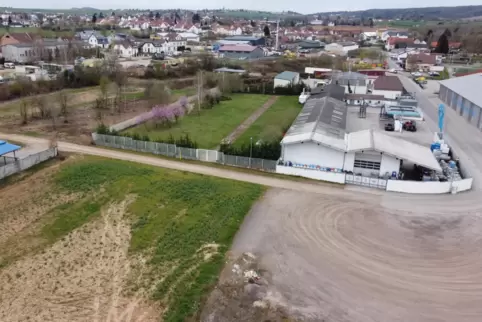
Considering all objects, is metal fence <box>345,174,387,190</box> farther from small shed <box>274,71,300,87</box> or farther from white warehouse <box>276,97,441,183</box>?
small shed <box>274,71,300,87</box>

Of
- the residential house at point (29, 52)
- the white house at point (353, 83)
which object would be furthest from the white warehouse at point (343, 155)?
the residential house at point (29, 52)

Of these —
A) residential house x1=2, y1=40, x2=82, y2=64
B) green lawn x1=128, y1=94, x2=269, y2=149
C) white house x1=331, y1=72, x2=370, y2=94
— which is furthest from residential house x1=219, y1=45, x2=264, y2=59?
green lawn x1=128, y1=94, x2=269, y2=149

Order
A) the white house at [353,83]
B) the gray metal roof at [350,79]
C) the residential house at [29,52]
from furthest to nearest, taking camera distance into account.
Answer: the residential house at [29,52], the gray metal roof at [350,79], the white house at [353,83]

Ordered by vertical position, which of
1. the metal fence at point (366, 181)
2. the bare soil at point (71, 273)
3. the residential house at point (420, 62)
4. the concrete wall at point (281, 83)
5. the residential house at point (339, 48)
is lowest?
the bare soil at point (71, 273)

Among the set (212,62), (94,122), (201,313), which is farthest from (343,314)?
(212,62)

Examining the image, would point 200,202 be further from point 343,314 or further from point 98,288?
point 343,314

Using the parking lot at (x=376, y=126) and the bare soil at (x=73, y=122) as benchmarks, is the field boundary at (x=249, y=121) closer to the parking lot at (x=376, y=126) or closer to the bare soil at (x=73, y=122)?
the parking lot at (x=376, y=126)
